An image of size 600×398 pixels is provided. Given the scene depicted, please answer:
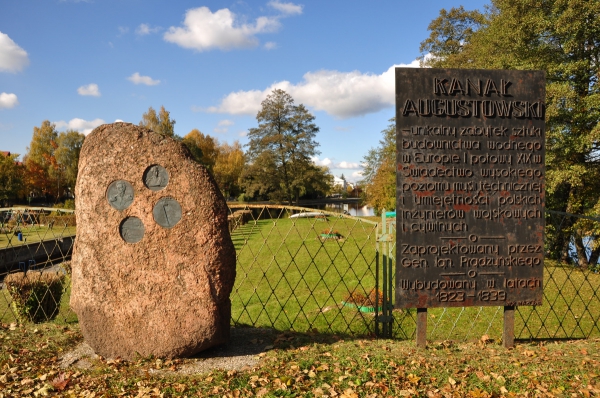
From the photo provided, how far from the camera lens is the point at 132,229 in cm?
528

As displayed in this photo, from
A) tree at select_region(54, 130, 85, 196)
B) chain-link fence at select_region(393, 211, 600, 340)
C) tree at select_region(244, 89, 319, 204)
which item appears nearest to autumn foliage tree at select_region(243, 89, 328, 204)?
tree at select_region(244, 89, 319, 204)

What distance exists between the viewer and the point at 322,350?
18.4 feet

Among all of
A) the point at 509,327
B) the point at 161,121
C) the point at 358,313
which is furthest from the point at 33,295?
the point at 161,121

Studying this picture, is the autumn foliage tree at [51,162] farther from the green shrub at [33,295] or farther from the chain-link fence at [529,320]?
the chain-link fence at [529,320]

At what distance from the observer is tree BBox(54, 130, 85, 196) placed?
42.5 m

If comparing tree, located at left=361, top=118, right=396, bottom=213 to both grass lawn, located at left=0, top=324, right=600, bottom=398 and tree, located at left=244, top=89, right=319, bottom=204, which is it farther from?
grass lawn, located at left=0, top=324, right=600, bottom=398

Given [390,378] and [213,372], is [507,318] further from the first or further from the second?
[213,372]

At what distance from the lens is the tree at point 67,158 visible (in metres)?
42.5

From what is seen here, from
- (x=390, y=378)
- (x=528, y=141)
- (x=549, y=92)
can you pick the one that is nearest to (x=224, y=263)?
(x=390, y=378)

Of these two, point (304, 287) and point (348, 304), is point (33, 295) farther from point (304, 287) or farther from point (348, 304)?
point (304, 287)

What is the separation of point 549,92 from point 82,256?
46.5 ft

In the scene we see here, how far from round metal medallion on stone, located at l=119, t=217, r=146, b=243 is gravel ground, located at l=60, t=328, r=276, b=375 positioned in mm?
1583

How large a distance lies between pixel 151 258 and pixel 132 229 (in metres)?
0.44

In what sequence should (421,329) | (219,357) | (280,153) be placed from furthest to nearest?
(280,153)
(421,329)
(219,357)
